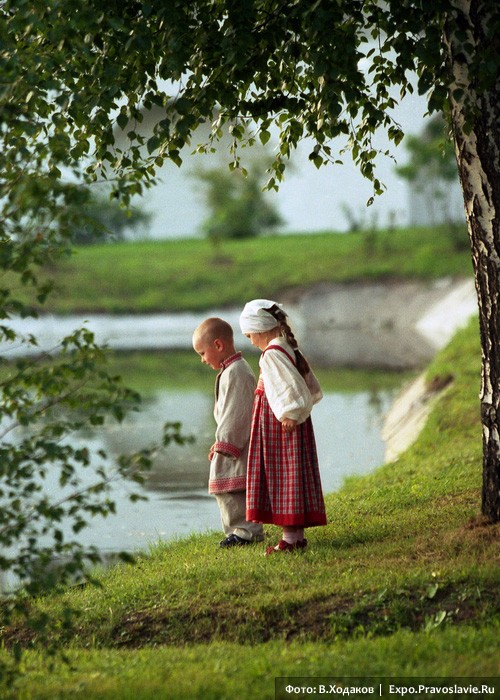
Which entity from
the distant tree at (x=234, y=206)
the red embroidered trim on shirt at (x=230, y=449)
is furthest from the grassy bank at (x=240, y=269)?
the red embroidered trim on shirt at (x=230, y=449)

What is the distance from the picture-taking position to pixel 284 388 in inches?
256

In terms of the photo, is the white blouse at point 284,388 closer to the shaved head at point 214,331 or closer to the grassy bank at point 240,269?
the shaved head at point 214,331

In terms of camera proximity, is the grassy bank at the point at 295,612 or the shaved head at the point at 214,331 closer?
the grassy bank at the point at 295,612

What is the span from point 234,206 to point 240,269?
748cm

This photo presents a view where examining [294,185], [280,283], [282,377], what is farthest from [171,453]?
[294,185]

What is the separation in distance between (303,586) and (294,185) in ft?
167

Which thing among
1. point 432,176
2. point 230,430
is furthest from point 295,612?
point 432,176

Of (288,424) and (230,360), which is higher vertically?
(230,360)

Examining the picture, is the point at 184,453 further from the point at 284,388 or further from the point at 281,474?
the point at 284,388

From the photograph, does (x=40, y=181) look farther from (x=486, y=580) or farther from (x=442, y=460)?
(x=442, y=460)

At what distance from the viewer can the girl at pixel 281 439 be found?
6512 millimetres

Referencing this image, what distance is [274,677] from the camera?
14.8ft

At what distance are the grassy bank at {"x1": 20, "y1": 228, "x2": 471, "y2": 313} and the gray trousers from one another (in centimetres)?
3354

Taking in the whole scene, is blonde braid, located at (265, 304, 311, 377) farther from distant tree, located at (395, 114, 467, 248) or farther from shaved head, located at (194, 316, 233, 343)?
distant tree, located at (395, 114, 467, 248)
